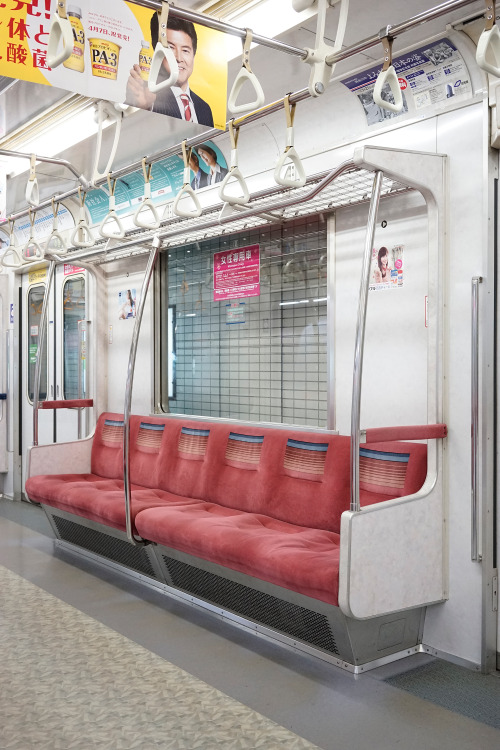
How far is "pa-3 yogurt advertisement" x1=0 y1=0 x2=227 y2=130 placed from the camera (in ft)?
9.71

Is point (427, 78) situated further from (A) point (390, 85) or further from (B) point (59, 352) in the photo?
(B) point (59, 352)

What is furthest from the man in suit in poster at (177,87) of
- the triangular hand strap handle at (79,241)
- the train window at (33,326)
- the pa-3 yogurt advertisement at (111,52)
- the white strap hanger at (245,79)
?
the train window at (33,326)

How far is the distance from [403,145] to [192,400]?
265 cm

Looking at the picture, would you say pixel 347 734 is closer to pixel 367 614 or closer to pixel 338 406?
pixel 367 614

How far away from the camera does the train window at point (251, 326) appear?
4477 millimetres

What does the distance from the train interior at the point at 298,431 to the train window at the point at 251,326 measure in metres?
0.02

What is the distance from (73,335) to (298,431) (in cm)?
353

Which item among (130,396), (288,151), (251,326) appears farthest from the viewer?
(251,326)

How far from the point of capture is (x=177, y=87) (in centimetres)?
315

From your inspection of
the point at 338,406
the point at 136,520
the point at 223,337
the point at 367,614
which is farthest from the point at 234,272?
the point at 367,614

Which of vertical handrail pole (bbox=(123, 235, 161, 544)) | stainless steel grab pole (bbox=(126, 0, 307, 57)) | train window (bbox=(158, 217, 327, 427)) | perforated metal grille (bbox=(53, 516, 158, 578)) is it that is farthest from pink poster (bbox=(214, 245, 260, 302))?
stainless steel grab pole (bbox=(126, 0, 307, 57))

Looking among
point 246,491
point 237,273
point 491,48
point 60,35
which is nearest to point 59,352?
point 237,273

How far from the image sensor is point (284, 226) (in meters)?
4.67

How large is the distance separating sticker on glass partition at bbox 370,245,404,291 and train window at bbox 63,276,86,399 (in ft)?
12.2
